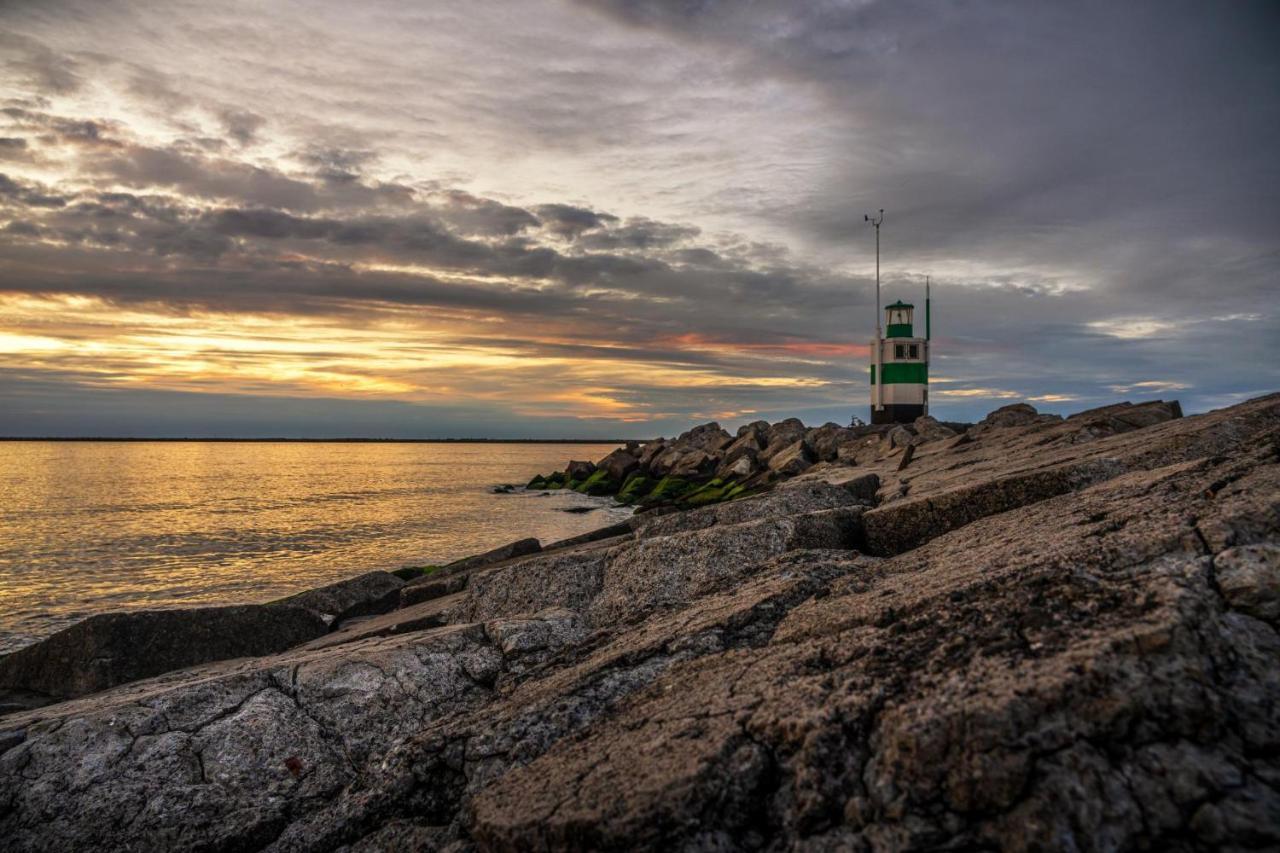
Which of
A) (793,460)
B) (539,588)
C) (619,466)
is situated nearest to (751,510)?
(539,588)

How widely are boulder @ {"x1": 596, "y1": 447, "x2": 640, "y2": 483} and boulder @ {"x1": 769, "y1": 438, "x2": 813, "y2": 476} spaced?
20.3 meters

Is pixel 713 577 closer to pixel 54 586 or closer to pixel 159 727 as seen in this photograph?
pixel 159 727

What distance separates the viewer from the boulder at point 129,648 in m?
9.50

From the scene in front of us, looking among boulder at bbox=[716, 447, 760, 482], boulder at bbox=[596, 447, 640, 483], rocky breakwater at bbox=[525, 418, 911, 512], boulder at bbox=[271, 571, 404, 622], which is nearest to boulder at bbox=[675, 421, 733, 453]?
rocky breakwater at bbox=[525, 418, 911, 512]

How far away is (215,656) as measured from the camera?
9.95 m

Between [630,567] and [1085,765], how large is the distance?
230 inches

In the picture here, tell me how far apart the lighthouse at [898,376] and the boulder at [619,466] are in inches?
772

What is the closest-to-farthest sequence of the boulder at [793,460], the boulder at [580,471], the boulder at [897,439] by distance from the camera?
the boulder at [793,460] < the boulder at [897,439] < the boulder at [580,471]

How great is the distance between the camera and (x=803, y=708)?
12.2 feet

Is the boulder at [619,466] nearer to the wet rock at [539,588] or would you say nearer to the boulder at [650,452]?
the boulder at [650,452]

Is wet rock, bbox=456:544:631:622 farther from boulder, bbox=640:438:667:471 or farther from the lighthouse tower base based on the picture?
the lighthouse tower base

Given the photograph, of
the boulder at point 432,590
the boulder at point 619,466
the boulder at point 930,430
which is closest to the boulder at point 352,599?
the boulder at point 432,590

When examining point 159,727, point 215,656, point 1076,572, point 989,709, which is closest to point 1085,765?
point 989,709

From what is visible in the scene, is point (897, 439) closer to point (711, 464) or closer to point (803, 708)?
point (711, 464)
